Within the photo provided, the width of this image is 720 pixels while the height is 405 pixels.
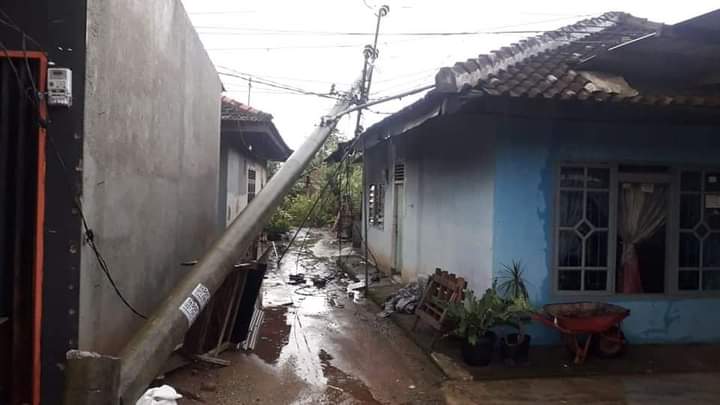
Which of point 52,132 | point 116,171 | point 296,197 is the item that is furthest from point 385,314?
point 296,197

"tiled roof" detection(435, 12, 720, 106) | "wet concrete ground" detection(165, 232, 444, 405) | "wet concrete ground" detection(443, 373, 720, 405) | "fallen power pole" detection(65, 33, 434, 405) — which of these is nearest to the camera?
"fallen power pole" detection(65, 33, 434, 405)

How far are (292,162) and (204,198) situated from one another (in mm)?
1686

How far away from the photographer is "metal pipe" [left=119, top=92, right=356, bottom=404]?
137 inches

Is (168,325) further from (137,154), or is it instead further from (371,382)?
(371,382)

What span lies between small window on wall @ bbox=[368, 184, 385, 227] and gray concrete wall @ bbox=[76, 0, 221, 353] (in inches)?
303

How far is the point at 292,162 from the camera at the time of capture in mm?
6773

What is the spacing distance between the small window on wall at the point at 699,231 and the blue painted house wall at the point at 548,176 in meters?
0.35

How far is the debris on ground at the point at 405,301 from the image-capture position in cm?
862

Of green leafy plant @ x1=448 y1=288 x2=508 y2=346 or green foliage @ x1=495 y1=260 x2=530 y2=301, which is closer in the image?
green leafy plant @ x1=448 y1=288 x2=508 y2=346

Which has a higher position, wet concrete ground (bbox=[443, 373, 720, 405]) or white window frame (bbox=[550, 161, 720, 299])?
white window frame (bbox=[550, 161, 720, 299])

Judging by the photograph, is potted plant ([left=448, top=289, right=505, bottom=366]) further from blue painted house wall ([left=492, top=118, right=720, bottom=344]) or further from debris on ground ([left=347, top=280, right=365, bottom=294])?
debris on ground ([left=347, top=280, right=365, bottom=294])

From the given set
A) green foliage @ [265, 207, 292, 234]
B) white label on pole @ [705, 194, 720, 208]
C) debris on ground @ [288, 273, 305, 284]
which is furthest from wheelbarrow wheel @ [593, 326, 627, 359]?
green foliage @ [265, 207, 292, 234]

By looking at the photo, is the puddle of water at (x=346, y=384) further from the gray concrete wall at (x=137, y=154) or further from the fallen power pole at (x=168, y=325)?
the gray concrete wall at (x=137, y=154)

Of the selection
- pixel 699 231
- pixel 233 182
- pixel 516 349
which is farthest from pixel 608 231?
pixel 233 182
